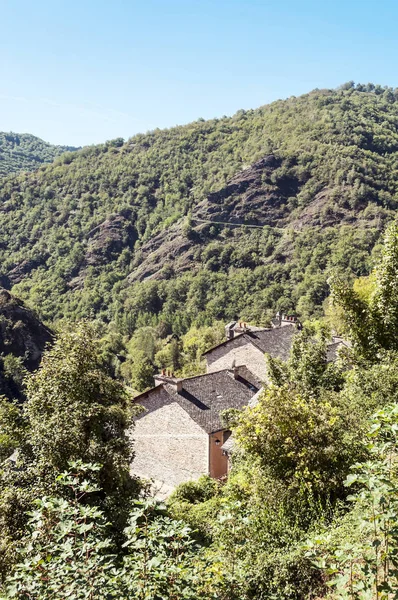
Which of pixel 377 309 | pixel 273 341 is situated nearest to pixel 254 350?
pixel 273 341

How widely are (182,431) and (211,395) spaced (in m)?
3.26

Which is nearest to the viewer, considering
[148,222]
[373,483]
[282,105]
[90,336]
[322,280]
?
[373,483]

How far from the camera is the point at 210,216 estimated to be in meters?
136

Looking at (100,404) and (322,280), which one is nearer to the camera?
(100,404)

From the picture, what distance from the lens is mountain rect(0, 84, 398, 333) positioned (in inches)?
4060

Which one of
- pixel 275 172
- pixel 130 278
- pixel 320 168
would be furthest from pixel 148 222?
Answer: pixel 320 168

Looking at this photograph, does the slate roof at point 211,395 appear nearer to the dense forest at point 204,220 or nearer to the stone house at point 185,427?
the stone house at point 185,427

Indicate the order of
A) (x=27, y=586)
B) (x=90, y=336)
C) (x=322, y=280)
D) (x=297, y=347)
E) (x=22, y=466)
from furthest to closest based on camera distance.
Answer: (x=322, y=280), (x=297, y=347), (x=90, y=336), (x=22, y=466), (x=27, y=586)

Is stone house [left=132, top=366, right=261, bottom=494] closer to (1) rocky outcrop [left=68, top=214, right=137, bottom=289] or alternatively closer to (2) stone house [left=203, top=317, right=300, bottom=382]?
(2) stone house [left=203, top=317, right=300, bottom=382]

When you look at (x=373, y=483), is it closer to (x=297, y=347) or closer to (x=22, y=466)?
(x=22, y=466)

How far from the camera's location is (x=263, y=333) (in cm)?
3697

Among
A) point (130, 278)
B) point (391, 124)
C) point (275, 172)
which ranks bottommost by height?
point (130, 278)

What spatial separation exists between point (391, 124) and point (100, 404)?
179m

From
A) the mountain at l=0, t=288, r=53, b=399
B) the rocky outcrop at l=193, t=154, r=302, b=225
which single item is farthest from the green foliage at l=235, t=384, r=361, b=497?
the rocky outcrop at l=193, t=154, r=302, b=225
